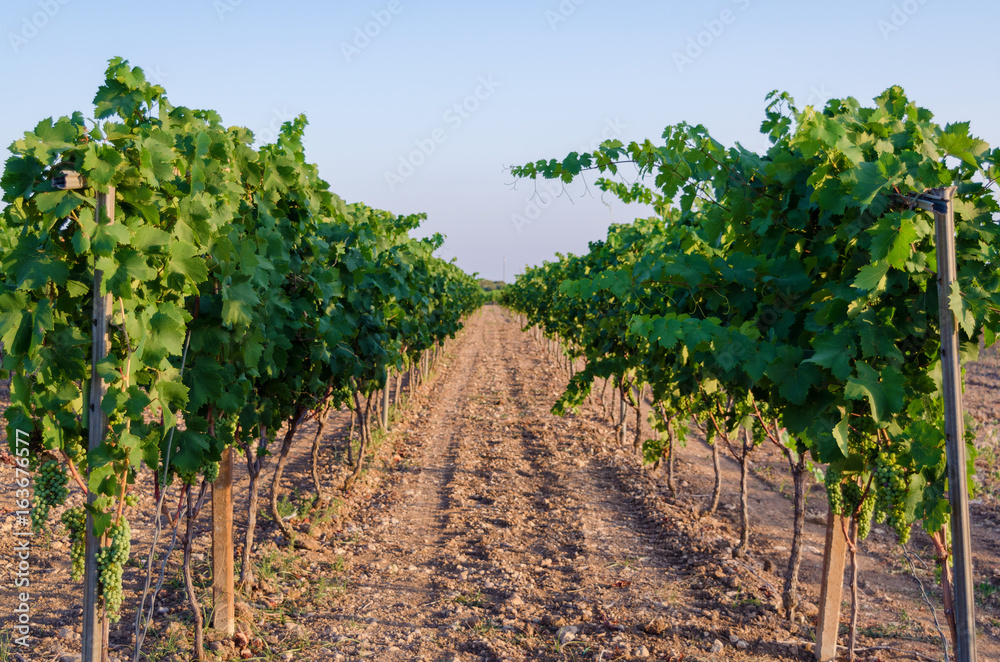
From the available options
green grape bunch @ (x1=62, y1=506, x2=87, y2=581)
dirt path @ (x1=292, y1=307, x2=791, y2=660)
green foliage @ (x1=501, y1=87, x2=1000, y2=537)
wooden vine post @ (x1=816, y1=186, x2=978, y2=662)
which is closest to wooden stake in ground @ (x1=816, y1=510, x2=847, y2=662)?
dirt path @ (x1=292, y1=307, x2=791, y2=660)

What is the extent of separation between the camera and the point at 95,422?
2578 mm

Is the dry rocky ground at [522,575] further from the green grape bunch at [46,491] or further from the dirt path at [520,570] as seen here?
the green grape bunch at [46,491]

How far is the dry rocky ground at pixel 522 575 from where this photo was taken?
435cm

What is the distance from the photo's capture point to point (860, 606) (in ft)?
16.8

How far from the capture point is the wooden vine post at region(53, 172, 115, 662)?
2.47 m

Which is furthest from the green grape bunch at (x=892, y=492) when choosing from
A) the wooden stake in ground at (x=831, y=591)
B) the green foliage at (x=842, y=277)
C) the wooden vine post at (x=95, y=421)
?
the wooden vine post at (x=95, y=421)

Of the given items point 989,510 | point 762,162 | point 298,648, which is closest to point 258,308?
point 298,648

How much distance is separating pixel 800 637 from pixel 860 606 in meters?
0.98

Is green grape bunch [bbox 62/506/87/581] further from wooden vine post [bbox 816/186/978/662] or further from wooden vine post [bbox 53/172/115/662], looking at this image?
wooden vine post [bbox 816/186/978/662]

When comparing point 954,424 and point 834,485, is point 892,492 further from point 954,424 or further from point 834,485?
point 954,424

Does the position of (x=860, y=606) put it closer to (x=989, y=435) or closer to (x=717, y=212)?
(x=717, y=212)

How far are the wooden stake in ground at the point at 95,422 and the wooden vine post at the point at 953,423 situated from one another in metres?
3.14

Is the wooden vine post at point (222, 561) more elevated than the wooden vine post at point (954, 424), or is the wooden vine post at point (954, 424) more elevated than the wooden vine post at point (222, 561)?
the wooden vine post at point (954, 424)

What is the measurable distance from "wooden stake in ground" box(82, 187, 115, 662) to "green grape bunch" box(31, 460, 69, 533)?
99 millimetres
